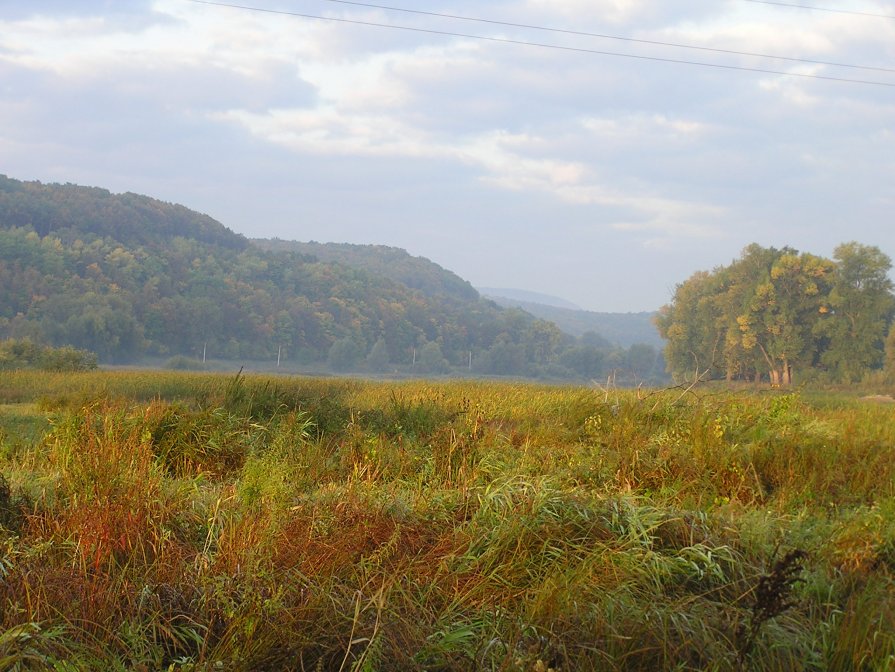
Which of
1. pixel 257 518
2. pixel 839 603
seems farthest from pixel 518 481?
pixel 839 603

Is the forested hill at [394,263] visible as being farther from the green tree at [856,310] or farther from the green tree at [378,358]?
the green tree at [856,310]

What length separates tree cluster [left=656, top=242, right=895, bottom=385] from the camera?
5509 centimetres

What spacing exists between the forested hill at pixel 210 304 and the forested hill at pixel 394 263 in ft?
113

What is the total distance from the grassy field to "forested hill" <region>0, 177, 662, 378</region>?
5664cm

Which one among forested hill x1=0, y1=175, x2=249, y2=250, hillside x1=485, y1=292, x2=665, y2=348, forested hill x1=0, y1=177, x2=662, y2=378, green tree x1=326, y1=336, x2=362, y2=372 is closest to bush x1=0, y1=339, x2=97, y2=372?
forested hill x1=0, y1=177, x2=662, y2=378

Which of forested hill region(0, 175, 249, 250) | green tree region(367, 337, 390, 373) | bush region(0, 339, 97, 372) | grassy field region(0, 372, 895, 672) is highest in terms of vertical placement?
forested hill region(0, 175, 249, 250)

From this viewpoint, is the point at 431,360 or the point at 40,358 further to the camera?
the point at 431,360

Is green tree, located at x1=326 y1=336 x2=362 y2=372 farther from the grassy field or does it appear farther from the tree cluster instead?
the grassy field

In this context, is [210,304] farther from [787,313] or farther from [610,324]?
[610,324]

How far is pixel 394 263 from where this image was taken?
149750 mm

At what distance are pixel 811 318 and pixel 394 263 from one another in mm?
98699

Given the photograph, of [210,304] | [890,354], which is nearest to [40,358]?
[210,304]

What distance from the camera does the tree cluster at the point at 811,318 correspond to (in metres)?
55.1

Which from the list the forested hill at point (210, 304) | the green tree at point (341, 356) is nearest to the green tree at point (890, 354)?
the forested hill at point (210, 304)
